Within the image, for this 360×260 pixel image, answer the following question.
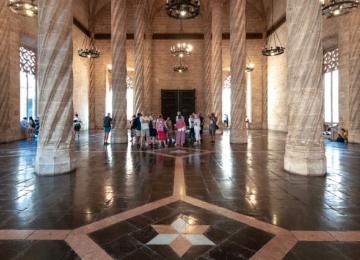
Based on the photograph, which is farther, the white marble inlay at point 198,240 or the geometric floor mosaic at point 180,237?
the white marble inlay at point 198,240

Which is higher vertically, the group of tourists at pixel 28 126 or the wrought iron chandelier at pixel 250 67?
the wrought iron chandelier at pixel 250 67

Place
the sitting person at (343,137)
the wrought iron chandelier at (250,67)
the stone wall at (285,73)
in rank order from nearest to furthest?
the sitting person at (343,137)
the stone wall at (285,73)
the wrought iron chandelier at (250,67)

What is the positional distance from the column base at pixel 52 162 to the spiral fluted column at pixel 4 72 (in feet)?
32.9

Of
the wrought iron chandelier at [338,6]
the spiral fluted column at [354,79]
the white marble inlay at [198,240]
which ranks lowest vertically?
the white marble inlay at [198,240]

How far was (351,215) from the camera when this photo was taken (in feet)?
13.5

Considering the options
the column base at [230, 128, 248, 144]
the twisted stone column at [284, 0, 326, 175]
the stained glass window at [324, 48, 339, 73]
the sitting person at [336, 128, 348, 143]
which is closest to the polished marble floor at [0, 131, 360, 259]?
the twisted stone column at [284, 0, 326, 175]

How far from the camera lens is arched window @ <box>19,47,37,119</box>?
63.7 feet

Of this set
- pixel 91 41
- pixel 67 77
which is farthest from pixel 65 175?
pixel 91 41

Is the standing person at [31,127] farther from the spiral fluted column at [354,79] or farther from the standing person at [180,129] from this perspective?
the spiral fluted column at [354,79]

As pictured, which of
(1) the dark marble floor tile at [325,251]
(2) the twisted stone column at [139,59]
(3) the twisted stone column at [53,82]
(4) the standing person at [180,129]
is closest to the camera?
(1) the dark marble floor tile at [325,251]

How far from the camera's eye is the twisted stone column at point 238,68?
48.7ft

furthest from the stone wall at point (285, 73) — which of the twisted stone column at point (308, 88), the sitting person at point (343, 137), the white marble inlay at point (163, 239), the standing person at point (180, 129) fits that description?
the white marble inlay at point (163, 239)

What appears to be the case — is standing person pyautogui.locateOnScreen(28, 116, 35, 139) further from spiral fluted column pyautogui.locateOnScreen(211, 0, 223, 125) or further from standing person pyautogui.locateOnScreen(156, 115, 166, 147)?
spiral fluted column pyautogui.locateOnScreen(211, 0, 223, 125)

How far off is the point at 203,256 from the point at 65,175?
5094 millimetres
